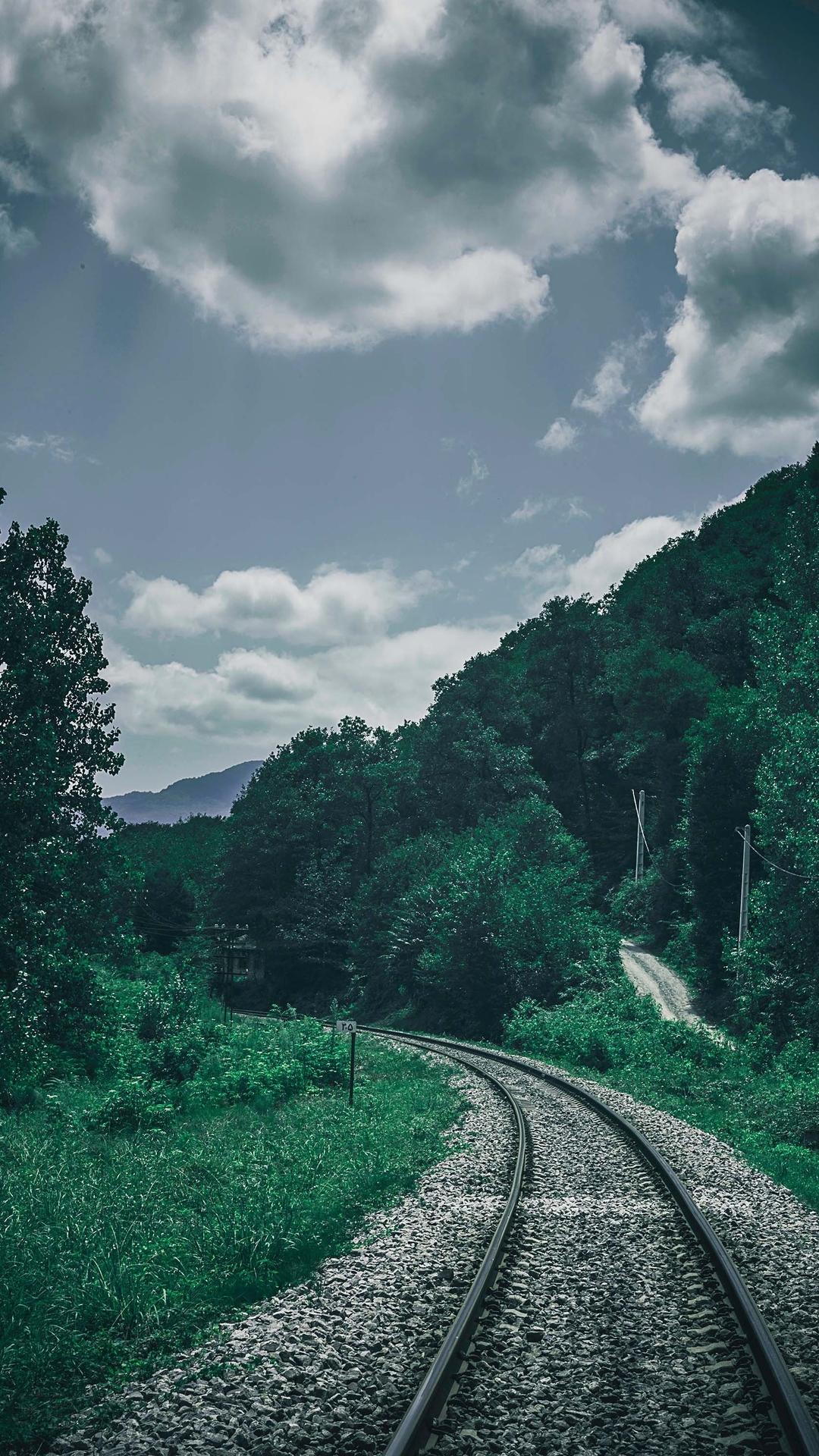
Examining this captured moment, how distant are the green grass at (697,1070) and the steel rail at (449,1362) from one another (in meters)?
4.99

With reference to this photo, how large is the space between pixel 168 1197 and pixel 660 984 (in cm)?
3326

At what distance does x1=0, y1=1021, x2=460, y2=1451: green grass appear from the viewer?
6.54 meters

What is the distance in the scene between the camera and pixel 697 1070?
23953 millimetres

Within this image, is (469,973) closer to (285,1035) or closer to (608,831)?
(285,1035)

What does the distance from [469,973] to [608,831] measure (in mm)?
32443

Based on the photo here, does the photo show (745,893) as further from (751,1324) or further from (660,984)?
(751,1324)

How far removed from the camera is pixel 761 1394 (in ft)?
19.1

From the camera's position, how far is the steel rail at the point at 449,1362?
17.2 ft

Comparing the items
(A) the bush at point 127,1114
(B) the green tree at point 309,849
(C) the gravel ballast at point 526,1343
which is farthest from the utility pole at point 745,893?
(B) the green tree at point 309,849

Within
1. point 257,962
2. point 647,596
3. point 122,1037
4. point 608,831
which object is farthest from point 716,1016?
point 647,596

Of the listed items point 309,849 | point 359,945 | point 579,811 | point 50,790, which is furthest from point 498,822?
point 50,790

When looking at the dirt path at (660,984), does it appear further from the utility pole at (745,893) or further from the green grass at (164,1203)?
the green grass at (164,1203)

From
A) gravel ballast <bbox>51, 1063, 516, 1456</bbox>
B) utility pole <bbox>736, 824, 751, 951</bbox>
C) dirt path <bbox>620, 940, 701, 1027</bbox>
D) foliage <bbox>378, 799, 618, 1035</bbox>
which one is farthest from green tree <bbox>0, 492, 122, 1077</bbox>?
utility pole <bbox>736, 824, 751, 951</bbox>

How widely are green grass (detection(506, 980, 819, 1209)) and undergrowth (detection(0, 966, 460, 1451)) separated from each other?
5.14m
